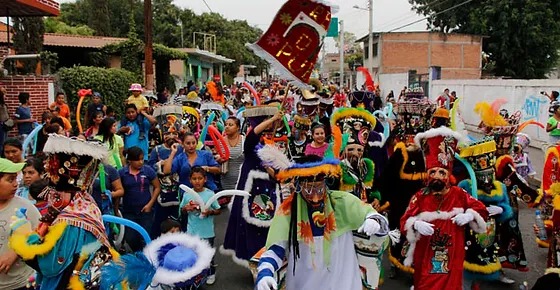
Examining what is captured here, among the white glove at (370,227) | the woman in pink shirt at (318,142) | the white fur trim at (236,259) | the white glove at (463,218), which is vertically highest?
the woman in pink shirt at (318,142)

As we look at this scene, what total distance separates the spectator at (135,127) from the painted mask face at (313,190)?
20.0ft

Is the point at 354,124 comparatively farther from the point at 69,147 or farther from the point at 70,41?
the point at 70,41

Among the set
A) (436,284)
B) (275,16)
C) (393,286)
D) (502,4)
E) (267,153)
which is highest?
(502,4)

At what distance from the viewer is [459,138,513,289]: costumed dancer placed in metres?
5.87

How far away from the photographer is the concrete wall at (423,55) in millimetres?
44969

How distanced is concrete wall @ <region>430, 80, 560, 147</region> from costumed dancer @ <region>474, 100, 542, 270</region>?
37.2 feet

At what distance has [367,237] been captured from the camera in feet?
12.4

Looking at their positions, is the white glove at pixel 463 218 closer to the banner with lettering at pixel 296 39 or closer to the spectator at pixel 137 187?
the banner with lettering at pixel 296 39

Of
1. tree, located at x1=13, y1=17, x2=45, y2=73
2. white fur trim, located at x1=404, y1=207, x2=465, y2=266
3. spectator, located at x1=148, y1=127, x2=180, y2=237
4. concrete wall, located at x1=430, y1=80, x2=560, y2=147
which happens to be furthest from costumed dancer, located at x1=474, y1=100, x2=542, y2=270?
tree, located at x1=13, y1=17, x2=45, y2=73

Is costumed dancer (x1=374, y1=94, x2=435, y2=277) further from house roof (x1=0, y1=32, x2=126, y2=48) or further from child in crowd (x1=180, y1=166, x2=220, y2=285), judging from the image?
house roof (x1=0, y1=32, x2=126, y2=48)

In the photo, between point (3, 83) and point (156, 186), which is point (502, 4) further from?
point (156, 186)

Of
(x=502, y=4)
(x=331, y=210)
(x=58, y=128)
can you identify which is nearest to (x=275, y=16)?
(x=331, y=210)

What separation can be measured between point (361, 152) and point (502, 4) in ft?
120

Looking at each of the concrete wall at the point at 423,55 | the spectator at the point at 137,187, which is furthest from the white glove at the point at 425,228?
the concrete wall at the point at 423,55
